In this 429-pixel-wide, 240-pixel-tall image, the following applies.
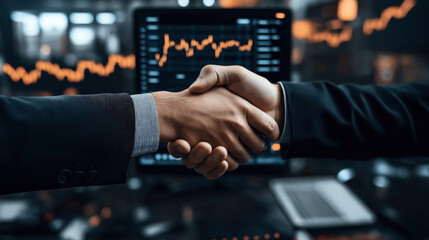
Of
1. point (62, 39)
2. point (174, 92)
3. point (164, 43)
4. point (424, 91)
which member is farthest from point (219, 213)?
point (62, 39)

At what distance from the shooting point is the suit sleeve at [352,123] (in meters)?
0.63

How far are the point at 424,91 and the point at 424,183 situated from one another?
44cm

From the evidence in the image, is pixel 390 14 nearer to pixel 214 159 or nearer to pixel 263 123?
pixel 263 123

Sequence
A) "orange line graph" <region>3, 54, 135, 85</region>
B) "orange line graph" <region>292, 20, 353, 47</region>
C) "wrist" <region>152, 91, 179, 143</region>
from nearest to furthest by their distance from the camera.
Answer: "wrist" <region>152, 91, 179, 143</region> < "orange line graph" <region>3, 54, 135, 85</region> < "orange line graph" <region>292, 20, 353, 47</region>

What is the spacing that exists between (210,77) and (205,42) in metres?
0.09

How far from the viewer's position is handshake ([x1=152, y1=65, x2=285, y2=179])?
63 cm

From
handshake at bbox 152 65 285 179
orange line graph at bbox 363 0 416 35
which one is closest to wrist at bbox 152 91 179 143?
handshake at bbox 152 65 285 179

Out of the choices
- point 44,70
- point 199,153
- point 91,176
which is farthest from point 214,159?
point 44,70

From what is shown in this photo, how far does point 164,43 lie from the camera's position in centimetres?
67

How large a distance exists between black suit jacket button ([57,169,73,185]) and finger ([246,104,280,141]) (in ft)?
1.21

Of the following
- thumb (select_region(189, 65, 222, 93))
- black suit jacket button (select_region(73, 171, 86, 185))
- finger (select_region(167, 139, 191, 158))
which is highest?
thumb (select_region(189, 65, 222, 93))

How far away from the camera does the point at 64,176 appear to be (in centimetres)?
53

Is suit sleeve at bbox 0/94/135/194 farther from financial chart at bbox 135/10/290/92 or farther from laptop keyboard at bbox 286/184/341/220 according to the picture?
laptop keyboard at bbox 286/184/341/220

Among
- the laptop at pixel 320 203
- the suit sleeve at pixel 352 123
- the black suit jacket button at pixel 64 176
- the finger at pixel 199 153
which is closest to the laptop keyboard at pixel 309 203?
the laptop at pixel 320 203
